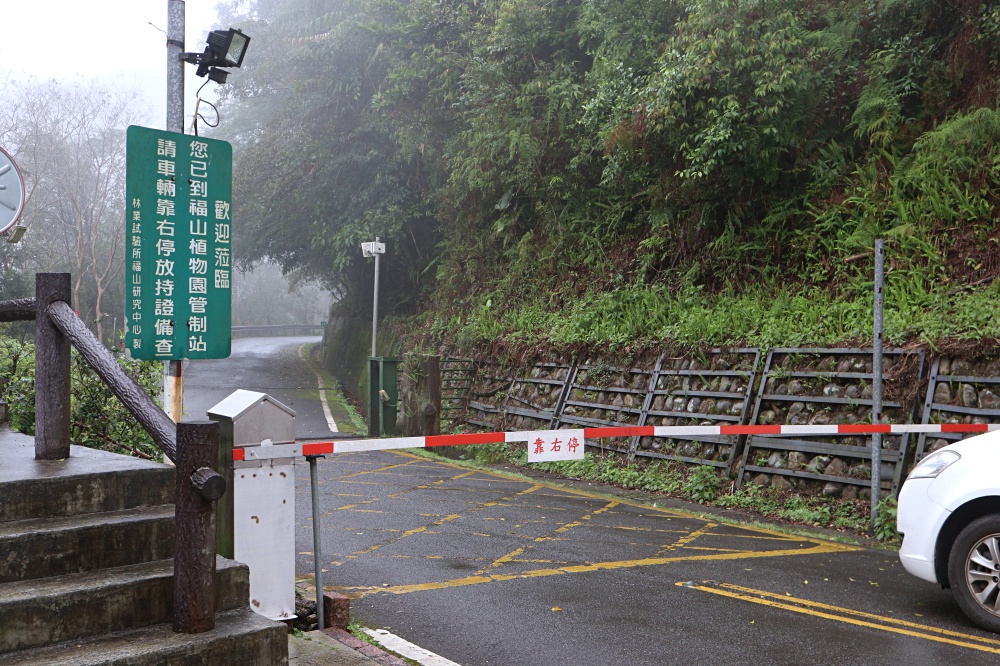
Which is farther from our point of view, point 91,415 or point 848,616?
point 91,415

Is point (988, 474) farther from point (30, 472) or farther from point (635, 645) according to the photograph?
point (30, 472)

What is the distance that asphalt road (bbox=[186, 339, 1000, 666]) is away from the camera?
487 cm

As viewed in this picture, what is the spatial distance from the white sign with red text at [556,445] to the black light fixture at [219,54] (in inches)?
185

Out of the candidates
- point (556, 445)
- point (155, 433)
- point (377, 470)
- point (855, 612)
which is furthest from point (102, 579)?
point (377, 470)

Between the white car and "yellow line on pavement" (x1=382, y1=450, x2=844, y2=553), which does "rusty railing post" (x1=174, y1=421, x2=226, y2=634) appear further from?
"yellow line on pavement" (x1=382, y1=450, x2=844, y2=553)

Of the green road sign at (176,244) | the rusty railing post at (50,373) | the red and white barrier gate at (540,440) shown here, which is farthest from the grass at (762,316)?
the rusty railing post at (50,373)

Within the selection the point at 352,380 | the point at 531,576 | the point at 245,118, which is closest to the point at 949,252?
the point at 531,576

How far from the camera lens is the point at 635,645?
4.90 meters

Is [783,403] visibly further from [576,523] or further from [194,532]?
[194,532]

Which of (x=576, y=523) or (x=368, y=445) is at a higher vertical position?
(x=368, y=445)

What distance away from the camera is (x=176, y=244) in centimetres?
668

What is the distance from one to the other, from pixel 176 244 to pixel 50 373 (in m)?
2.03

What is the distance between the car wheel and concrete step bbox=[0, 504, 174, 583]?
4638 millimetres

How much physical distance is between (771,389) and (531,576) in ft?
16.1
